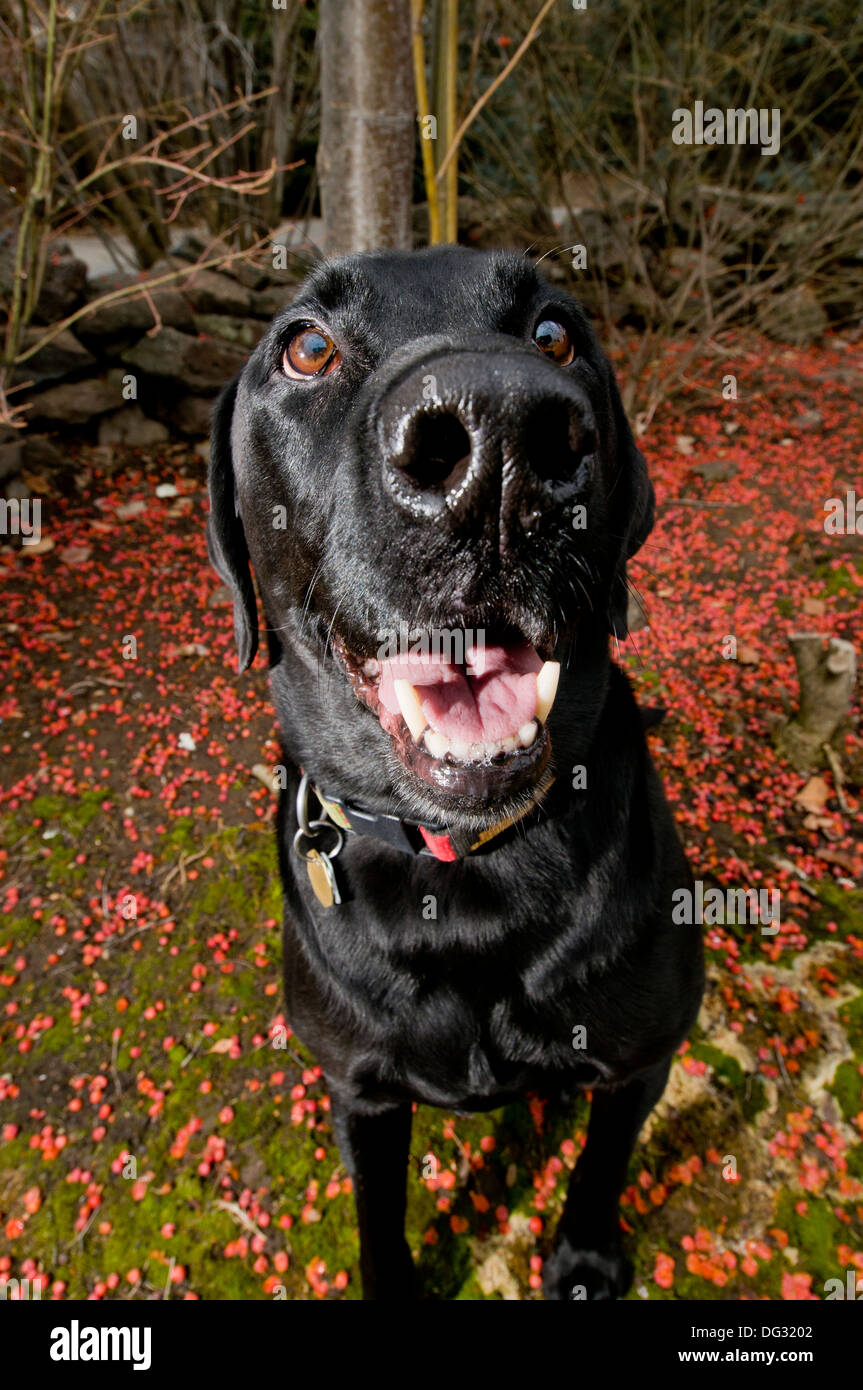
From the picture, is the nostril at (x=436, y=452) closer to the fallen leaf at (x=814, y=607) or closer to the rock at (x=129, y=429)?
the fallen leaf at (x=814, y=607)

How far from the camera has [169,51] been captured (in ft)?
24.2

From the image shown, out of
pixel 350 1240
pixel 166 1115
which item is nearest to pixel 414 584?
pixel 350 1240

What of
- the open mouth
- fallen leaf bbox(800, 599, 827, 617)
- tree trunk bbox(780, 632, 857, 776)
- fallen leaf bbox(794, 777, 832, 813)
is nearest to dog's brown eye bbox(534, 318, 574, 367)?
the open mouth

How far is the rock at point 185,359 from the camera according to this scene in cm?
615

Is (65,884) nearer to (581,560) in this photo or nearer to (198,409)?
(581,560)

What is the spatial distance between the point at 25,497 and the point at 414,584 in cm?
519

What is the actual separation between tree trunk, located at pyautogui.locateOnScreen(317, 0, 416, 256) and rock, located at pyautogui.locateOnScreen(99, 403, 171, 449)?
2.98 meters

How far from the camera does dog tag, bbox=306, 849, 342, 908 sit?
6.00 feet

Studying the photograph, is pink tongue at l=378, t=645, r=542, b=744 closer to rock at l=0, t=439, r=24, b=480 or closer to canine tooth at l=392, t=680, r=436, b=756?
canine tooth at l=392, t=680, r=436, b=756

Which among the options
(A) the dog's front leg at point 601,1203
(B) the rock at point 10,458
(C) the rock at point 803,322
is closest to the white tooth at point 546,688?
(A) the dog's front leg at point 601,1203

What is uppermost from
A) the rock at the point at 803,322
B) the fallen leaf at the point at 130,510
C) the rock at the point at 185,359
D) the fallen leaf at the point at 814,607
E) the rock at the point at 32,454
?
the rock at the point at 803,322

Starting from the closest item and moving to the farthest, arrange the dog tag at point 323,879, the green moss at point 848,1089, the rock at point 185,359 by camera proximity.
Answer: the dog tag at point 323,879 → the green moss at point 848,1089 → the rock at point 185,359

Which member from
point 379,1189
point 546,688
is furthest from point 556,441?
point 379,1189

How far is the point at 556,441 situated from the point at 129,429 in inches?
234
